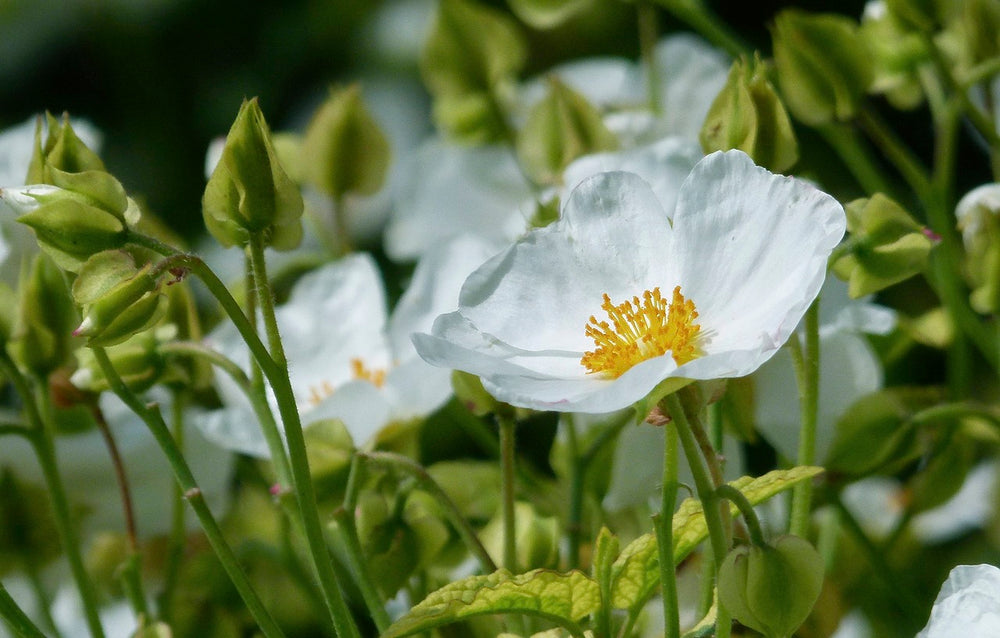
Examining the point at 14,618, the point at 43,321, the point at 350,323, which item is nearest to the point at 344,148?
the point at 350,323

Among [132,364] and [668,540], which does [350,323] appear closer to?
[132,364]

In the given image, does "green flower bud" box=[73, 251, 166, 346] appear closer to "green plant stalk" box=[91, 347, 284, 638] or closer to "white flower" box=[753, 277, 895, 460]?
"green plant stalk" box=[91, 347, 284, 638]

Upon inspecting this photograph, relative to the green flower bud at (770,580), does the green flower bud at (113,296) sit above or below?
above

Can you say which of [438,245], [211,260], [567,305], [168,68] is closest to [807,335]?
[567,305]

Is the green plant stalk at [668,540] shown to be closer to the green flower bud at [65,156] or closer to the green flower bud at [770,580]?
the green flower bud at [770,580]

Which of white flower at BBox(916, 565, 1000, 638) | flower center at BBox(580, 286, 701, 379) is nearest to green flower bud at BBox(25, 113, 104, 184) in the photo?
flower center at BBox(580, 286, 701, 379)

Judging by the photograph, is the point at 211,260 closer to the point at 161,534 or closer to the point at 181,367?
the point at 161,534

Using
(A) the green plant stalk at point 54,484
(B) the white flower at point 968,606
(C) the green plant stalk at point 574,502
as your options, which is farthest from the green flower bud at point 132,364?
(B) the white flower at point 968,606
